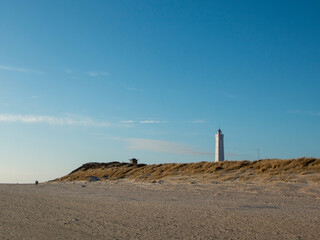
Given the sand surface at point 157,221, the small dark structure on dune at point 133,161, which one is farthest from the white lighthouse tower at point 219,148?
the sand surface at point 157,221

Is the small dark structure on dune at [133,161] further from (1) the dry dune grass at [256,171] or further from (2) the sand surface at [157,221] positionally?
(2) the sand surface at [157,221]

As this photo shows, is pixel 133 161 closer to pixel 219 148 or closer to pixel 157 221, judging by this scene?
pixel 219 148

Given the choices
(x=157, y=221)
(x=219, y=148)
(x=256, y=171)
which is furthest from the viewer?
(x=219, y=148)

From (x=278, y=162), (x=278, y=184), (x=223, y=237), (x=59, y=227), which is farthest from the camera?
(x=278, y=162)

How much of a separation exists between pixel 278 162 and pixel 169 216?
15.9 m

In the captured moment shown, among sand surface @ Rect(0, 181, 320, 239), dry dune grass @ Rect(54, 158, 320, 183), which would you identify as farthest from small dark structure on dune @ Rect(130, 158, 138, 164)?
sand surface @ Rect(0, 181, 320, 239)

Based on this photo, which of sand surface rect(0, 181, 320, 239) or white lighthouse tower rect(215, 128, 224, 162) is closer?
sand surface rect(0, 181, 320, 239)

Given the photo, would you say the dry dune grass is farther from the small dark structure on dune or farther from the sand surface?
the small dark structure on dune

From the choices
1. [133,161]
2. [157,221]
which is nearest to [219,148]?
[133,161]

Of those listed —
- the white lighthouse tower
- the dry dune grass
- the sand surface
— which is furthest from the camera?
the white lighthouse tower

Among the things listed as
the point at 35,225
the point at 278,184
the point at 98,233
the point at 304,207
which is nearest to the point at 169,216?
the point at 98,233

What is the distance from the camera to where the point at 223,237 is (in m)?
6.14

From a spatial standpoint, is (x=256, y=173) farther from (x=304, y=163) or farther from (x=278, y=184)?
(x=278, y=184)

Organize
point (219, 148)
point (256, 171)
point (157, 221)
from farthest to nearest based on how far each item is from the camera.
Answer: point (219, 148) → point (256, 171) → point (157, 221)
